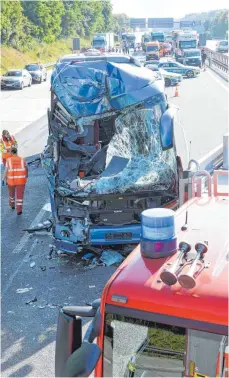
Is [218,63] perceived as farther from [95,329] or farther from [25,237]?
[95,329]

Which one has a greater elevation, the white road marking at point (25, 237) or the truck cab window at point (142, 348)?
the truck cab window at point (142, 348)

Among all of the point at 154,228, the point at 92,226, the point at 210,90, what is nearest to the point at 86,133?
the point at 92,226

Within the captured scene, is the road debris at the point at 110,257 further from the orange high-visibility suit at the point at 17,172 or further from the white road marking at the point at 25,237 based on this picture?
the orange high-visibility suit at the point at 17,172

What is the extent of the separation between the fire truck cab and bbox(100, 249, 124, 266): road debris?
5.28 m

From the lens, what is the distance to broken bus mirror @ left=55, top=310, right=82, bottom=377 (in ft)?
11.6

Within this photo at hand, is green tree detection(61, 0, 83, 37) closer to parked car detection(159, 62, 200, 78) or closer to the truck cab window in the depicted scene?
parked car detection(159, 62, 200, 78)

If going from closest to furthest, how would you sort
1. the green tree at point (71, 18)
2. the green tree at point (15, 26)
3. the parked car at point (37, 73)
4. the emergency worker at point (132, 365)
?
1. the emergency worker at point (132, 365)
2. the parked car at point (37, 73)
3. the green tree at point (15, 26)
4. the green tree at point (71, 18)

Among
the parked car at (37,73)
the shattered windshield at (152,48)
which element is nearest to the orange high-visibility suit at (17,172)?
the parked car at (37,73)

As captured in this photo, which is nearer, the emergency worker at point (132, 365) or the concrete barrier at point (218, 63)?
the emergency worker at point (132, 365)

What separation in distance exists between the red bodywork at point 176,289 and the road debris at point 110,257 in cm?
490

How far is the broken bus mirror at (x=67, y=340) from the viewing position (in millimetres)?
3522

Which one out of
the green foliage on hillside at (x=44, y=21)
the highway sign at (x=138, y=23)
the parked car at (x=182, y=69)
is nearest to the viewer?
the parked car at (x=182, y=69)

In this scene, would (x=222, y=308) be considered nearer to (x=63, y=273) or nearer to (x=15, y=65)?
(x=63, y=273)

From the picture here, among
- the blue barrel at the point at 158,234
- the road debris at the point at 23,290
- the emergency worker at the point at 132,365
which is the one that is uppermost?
the blue barrel at the point at 158,234
